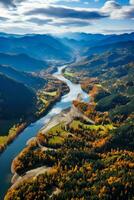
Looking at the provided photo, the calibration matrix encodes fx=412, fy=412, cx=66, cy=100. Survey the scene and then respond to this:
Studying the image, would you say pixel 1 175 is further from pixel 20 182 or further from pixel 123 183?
pixel 123 183

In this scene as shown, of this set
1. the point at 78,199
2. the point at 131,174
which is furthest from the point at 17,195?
the point at 131,174

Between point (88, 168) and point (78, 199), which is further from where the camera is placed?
point (88, 168)

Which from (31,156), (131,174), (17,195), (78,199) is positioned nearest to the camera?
(78,199)

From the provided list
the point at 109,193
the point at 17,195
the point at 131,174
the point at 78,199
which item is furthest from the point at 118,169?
the point at 17,195

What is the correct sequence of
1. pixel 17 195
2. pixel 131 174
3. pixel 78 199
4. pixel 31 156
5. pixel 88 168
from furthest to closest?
1. pixel 31 156
2. pixel 88 168
3. pixel 131 174
4. pixel 17 195
5. pixel 78 199

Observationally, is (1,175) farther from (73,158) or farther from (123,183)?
(123,183)

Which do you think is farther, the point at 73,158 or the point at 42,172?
the point at 73,158

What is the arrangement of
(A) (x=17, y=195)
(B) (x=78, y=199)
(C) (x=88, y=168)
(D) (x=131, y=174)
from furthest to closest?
(C) (x=88, y=168), (D) (x=131, y=174), (A) (x=17, y=195), (B) (x=78, y=199)

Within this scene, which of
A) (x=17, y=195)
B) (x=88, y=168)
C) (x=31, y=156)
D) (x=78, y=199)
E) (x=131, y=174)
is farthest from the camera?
(x=31, y=156)
